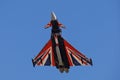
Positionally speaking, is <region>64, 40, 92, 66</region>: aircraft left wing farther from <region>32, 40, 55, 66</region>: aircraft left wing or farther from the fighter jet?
<region>32, 40, 55, 66</region>: aircraft left wing

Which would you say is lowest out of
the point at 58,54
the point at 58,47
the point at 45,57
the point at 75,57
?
the point at 58,54

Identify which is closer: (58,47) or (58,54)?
(58,54)

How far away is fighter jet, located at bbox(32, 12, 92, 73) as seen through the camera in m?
72.6

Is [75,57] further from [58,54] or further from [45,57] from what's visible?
[45,57]

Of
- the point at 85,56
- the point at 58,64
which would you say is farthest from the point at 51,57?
the point at 85,56

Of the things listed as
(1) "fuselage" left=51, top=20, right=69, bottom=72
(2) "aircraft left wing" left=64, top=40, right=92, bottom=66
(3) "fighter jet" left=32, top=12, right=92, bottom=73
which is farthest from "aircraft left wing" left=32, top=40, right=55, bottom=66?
(2) "aircraft left wing" left=64, top=40, right=92, bottom=66

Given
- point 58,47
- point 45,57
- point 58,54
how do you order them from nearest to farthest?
point 58,54, point 58,47, point 45,57

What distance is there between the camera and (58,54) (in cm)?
7244

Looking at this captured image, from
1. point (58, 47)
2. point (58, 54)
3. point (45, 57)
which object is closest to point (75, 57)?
point (58, 54)

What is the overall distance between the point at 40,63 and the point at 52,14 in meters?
9.88

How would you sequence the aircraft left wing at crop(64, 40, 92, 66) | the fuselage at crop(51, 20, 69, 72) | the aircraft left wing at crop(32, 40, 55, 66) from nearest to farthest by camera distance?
the fuselage at crop(51, 20, 69, 72), the aircraft left wing at crop(32, 40, 55, 66), the aircraft left wing at crop(64, 40, 92, 66)

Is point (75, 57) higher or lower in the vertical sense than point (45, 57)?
lower

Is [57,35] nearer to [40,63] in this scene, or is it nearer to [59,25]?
[59,25]

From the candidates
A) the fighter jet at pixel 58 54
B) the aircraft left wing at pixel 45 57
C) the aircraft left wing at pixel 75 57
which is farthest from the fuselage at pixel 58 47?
the aircraft left wing at pixel 75 57
